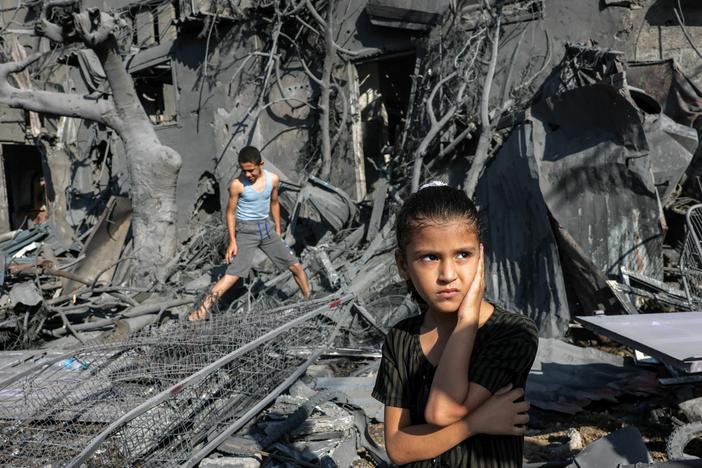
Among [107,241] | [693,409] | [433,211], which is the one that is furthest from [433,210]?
[107,241]

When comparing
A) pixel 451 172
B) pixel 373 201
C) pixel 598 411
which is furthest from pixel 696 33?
pixel 598 411

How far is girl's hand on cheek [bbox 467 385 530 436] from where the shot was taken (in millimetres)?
1395

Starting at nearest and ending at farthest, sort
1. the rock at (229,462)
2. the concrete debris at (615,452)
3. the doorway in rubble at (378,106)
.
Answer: the concrete debris at (615,452) → the rock at (229,462) → the doorway in rubble at (378,106)

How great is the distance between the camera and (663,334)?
3.03m

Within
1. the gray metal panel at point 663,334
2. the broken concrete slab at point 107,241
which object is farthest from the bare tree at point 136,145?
the gray metal panel at point 663,334

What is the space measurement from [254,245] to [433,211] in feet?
15.6

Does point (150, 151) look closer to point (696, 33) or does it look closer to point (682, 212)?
point (682, 212)

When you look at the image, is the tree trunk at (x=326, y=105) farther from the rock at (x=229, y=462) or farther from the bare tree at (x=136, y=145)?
the rock at (x=229, y=462)

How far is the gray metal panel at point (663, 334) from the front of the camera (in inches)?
103

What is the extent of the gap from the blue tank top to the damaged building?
76 centimetres

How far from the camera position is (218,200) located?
1172 cm

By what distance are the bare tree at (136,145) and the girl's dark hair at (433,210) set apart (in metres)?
7.25

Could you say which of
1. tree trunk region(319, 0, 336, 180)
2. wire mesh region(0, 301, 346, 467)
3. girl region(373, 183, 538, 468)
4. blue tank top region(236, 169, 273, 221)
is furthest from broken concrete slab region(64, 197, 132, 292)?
girl region(373, 183, 538, 468)

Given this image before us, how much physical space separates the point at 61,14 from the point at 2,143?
12.1 meters
